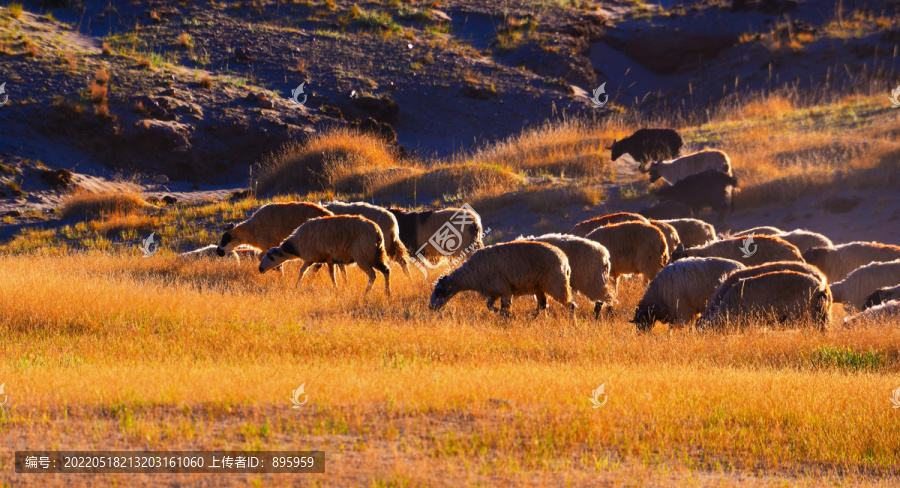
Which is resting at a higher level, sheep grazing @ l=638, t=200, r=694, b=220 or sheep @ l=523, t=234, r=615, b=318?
sheep grazing @ l=638, t=200, r=694, b=220

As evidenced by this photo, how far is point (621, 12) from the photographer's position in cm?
5647

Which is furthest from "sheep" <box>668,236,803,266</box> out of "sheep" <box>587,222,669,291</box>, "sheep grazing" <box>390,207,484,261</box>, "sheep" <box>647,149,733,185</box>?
"sheep" <box>647,149,733,185</box>

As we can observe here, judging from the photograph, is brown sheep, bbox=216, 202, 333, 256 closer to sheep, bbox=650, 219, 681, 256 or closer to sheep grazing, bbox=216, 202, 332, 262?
sheep grazing, bbox=216, 202, 332, 262

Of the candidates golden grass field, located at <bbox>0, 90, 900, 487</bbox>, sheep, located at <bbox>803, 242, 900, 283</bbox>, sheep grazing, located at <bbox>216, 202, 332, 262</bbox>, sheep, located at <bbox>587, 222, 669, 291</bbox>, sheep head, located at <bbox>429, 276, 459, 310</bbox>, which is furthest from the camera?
sheep grazing, located at <bbox>216, 202, 332, 262</bbox>

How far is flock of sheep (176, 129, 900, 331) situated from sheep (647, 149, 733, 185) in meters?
5.45

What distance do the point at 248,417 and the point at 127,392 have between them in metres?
1.29

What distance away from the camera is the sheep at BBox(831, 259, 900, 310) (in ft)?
41.5

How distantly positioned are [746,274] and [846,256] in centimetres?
393

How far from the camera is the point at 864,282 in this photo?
42.1ft

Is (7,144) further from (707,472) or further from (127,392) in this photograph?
(707,472)

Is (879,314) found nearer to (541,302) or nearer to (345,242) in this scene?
(541,302)

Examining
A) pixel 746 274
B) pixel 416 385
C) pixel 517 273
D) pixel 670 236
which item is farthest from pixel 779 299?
pixel 416 385

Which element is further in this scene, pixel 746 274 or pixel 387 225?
pixel 387 225

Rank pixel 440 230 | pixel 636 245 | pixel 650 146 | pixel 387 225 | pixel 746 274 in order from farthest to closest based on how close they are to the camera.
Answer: pixel 650 146, pixel 440 230, pixel 387 225, pixel 636 245, pixel 746 274
